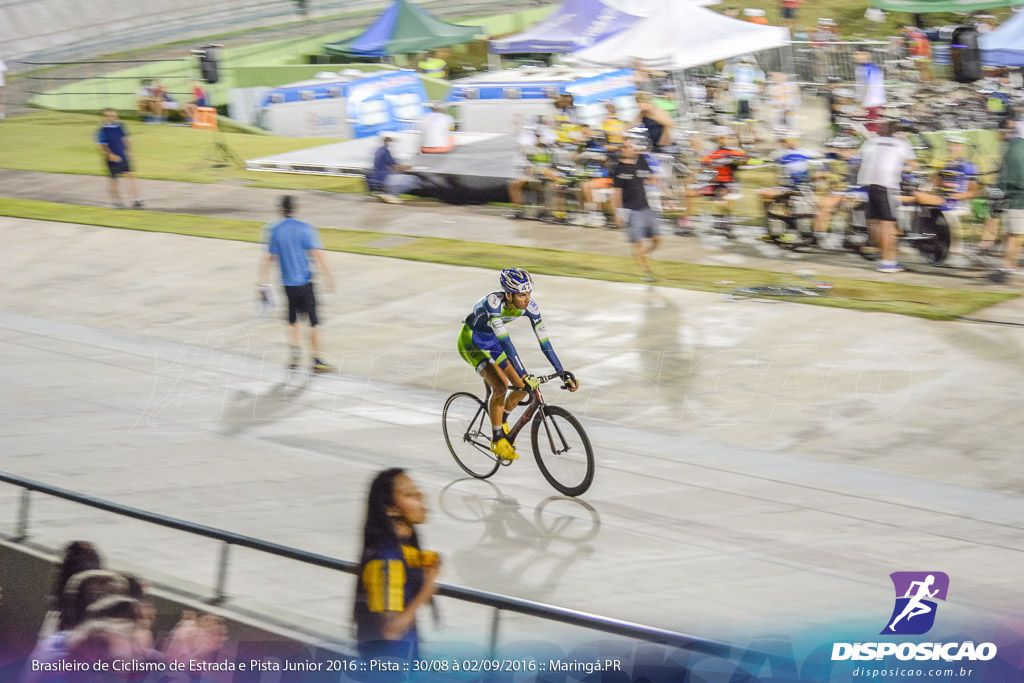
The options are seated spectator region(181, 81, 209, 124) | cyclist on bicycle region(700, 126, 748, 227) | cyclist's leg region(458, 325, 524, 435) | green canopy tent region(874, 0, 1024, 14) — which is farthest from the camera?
seated spectator region(181, 81, 209, 124)

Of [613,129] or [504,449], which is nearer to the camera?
[504,449]

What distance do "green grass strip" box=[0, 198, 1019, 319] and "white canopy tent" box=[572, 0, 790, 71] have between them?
14.9 feet

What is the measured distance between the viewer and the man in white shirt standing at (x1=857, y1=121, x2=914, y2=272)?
13.1m

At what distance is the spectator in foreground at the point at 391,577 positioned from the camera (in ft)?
14.2

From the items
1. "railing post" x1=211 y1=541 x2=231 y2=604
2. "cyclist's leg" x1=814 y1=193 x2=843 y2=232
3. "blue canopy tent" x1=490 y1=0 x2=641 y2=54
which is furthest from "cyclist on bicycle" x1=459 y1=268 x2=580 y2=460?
"blue canopy tent" x1=490 y1=0 x2=641 y2=54

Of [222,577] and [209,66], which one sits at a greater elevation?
[209,66]

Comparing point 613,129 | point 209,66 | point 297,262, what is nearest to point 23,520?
point 297,262

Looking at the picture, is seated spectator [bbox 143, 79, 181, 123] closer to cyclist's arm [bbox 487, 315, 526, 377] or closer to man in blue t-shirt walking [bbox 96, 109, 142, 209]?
man in blue t-shirt walking [bbox 96, 109, 142, 209]

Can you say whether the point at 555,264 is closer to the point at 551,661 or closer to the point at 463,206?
the point at 463,206

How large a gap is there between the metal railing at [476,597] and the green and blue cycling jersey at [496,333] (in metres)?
3.07

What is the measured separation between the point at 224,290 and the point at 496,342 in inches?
295

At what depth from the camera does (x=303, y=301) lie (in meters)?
11.4

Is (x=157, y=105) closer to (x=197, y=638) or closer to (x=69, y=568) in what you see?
(x=69, y=568)

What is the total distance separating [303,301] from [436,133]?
30.7 ft
